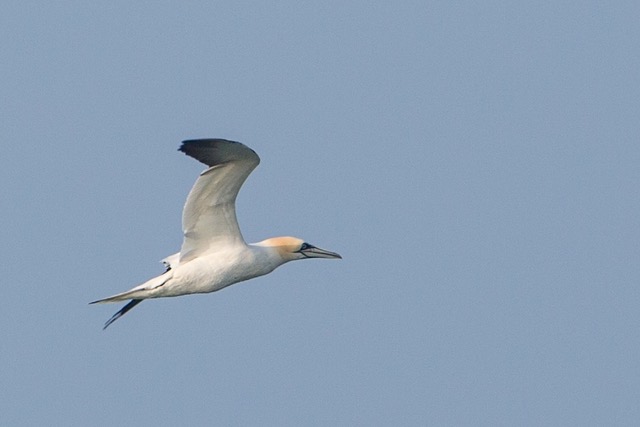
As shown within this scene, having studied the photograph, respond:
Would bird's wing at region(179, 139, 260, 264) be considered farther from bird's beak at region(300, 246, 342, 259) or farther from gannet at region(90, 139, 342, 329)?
bird's beak at region(300, 246, 342, 259)

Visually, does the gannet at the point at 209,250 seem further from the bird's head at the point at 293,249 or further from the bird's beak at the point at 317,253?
the bird's beak at the point at 317,253

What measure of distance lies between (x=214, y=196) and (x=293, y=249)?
76.0 inches

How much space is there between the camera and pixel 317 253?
77.8ft

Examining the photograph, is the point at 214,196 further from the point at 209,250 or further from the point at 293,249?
the point at 293,249

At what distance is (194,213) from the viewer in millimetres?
22125

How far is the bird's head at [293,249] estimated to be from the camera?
76.3ft

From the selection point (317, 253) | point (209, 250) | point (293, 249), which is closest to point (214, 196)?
point (209, 250)

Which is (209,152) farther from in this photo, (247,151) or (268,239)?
(268,239)

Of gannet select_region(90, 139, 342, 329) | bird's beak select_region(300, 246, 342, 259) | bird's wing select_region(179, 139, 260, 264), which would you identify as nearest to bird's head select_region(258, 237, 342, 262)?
bird's beak select_region(300, 246, 342, 259)

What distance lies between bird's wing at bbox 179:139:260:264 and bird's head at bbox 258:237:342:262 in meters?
0.87

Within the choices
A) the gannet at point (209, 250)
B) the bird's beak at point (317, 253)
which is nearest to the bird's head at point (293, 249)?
the bird's beak at point (317, 253)

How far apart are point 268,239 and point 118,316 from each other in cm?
238

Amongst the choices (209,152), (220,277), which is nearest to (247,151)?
(209,152)

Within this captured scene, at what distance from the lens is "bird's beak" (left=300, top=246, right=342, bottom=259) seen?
23.6 m
